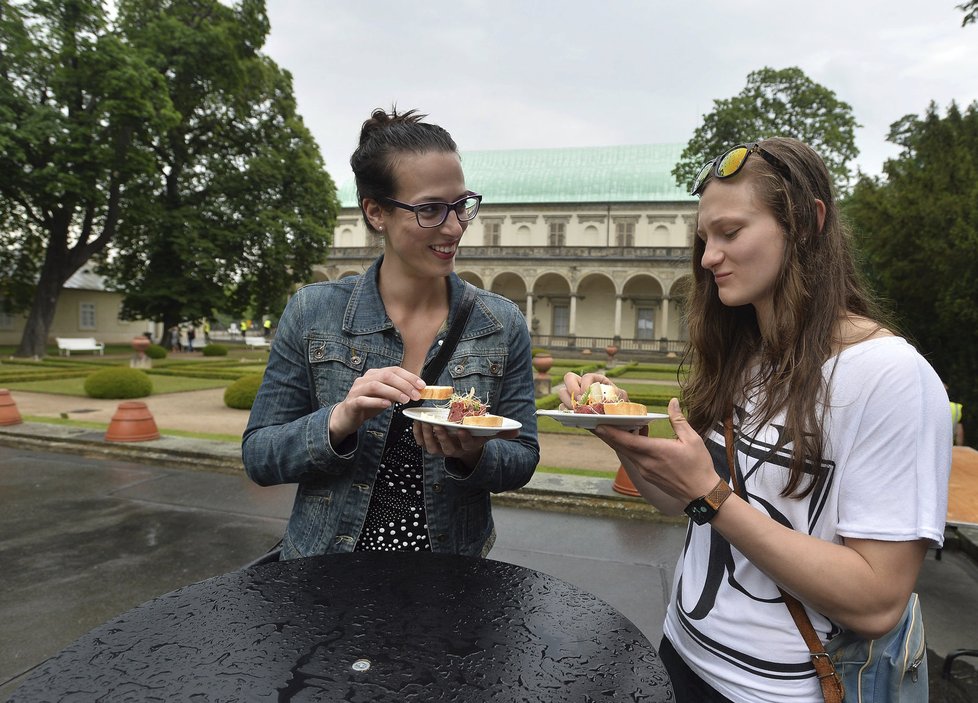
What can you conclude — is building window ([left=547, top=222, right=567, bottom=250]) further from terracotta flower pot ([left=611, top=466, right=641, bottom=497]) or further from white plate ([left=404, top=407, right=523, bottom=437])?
white plate ([left=404, top=407, right=523, bottom=437])

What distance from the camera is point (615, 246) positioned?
1602 inches

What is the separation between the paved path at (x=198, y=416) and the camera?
27.3ft

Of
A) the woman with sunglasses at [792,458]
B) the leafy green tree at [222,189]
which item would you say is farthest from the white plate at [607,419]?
the leafy green tree at [222,189]

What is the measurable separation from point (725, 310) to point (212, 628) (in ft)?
5.61

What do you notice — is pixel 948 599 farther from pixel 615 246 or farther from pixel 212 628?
pixel 615 246

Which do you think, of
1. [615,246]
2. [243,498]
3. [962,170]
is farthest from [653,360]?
[243,498]

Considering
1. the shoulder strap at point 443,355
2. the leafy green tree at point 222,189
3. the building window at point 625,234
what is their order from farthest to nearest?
1. the building window at point 625,234
2. the leafy green tree at point 222,189
3. the shoulder strap at point 443,355

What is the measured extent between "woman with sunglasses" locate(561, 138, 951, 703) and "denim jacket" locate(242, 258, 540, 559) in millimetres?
639

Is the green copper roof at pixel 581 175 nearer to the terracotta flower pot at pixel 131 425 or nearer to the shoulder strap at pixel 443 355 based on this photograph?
the terracotta flower pot at pixel 131 425

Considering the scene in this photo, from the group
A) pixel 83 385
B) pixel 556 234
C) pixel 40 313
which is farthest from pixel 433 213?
pixel 556 234

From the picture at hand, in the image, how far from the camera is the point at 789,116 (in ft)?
76.3

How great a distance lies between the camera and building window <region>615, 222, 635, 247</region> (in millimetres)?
41406

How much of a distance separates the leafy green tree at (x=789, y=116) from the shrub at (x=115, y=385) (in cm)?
2124

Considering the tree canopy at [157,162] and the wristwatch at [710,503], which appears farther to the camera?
the tree canopy at [157,162]
